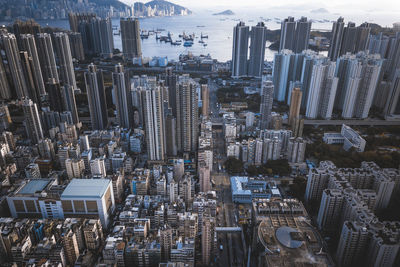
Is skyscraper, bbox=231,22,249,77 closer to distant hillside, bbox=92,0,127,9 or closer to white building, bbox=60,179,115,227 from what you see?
white building, bbox=60,179,115,227

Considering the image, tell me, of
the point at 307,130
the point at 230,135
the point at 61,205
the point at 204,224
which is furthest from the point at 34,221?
the point at 307,130

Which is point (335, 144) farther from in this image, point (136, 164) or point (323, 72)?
point (136, 164)

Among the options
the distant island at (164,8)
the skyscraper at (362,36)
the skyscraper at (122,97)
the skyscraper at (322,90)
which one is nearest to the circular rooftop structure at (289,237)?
the skyscraper at (122,97)

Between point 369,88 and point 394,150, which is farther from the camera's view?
point 369,88

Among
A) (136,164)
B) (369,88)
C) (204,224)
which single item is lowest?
(136,164)

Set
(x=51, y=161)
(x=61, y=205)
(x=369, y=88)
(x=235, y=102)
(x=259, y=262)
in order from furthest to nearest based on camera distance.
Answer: (x=235, y=102), (x=369, y=88), (x=51, y=161), (x=61, y=205), (x=259, y=262)

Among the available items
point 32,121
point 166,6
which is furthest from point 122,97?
point 166,6

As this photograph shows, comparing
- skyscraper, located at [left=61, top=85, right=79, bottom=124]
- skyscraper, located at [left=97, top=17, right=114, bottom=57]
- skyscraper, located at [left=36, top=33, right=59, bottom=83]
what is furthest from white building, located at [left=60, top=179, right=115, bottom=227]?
skyscraper, located at [left=97, top=17, right=114, bottom=57]
